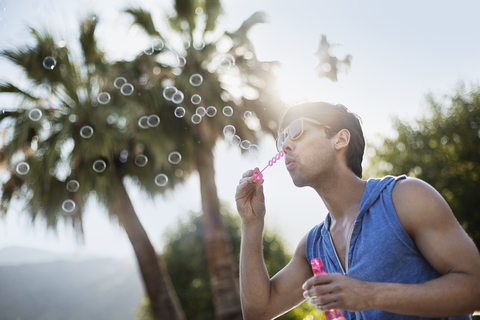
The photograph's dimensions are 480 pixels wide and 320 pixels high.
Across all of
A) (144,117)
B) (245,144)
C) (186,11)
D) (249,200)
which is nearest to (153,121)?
(144,117)

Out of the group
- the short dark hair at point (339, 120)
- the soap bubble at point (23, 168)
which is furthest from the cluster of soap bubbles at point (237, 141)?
the short dark hair at point (339, 120)

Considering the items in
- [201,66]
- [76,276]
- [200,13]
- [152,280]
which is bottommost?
[152,280]

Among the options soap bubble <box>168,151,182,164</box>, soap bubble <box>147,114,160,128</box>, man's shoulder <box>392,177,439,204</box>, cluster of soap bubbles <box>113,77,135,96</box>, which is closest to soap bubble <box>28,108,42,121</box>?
cluster of soap bubbles <box>113,77,135,96</box>

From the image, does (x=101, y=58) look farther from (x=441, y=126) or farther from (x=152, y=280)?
(x=441, y=126)

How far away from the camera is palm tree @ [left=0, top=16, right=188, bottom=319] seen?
252 inches

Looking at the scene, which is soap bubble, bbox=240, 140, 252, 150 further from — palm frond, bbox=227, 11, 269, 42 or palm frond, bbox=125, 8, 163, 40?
palm frond, bbox=125, 8, 163, 40

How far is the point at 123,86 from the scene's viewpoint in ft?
21.6

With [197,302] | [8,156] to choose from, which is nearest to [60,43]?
[8,156]

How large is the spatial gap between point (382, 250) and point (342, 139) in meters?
0.70

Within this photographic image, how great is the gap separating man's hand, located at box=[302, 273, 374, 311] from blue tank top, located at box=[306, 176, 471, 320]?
23cm

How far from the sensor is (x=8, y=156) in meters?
6.41

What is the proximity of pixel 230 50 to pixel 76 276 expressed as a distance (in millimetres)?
65617

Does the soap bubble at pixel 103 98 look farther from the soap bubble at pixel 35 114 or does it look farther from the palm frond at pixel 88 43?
the soap bubble at pixel 35 114

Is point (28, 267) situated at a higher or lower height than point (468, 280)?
higher
